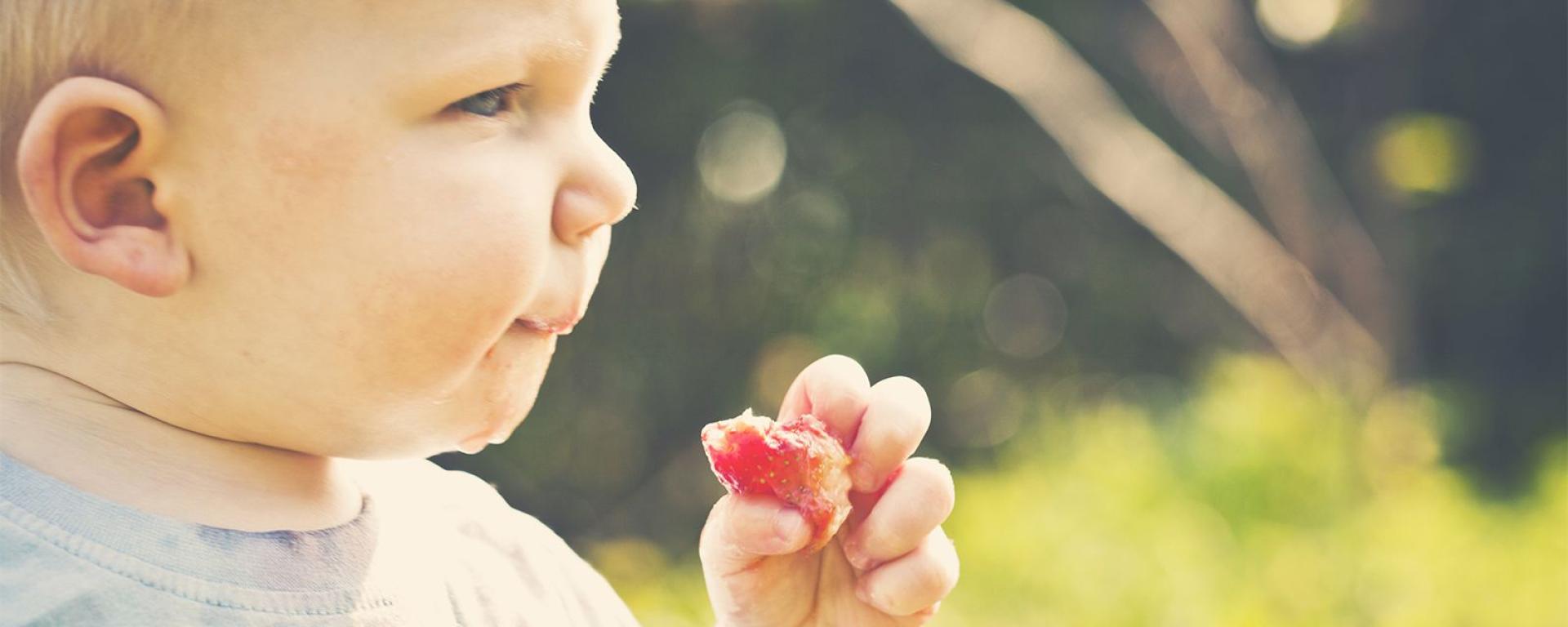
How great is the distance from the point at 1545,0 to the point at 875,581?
457 cm

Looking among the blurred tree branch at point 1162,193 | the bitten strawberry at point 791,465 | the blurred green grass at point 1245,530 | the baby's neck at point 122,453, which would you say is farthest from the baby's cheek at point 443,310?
the blurred tree branch at point 1162,193

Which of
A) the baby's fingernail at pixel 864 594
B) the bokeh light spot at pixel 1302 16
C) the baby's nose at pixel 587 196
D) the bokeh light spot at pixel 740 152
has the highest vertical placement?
the bokeh light spot at pixel 1302 16

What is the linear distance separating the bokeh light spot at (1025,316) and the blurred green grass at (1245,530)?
0.89 m

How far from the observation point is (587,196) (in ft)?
2.99

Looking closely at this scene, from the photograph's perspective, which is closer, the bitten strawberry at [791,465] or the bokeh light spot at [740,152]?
the bitten strawberry at [791,465]

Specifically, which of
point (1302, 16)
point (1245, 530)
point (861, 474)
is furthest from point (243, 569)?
point (1302, 16)

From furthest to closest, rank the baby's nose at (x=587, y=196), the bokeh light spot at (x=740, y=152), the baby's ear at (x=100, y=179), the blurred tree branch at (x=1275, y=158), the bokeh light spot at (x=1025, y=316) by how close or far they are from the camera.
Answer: the bokeh light spot at (x=1025, y=316), the bokeh light spot at (x=740, y=152), the blurred tree branch at (x=1275, y=158), the baby's nose at (x=587, y=196), the baby's ear at (x=100, y=179)

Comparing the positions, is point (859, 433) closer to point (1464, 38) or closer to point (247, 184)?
point (247, 184)

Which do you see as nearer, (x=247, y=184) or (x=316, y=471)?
(x=247, y=184)

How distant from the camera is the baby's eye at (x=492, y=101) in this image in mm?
874

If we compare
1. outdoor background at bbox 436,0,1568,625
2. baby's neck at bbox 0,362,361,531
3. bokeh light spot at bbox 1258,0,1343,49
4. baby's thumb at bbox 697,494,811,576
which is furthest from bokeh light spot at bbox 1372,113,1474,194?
baby's neck at bbox 0,362,361,531

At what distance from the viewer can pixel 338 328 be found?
84cm

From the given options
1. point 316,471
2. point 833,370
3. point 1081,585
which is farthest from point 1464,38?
point 316,471

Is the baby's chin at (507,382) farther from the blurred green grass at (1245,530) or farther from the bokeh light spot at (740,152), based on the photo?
the bokeh light spot at (740,152)
